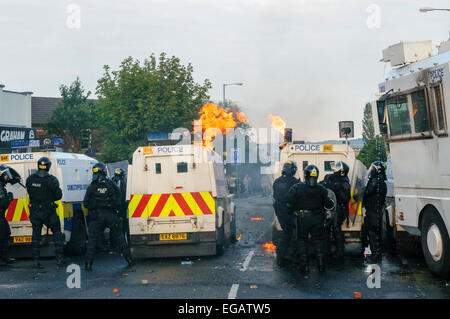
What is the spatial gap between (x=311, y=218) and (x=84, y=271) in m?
4.26

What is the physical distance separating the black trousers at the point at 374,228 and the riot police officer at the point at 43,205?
5.96m

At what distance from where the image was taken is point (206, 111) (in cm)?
2731

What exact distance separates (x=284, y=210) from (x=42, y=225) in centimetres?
483

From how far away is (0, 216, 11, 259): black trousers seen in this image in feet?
39.3

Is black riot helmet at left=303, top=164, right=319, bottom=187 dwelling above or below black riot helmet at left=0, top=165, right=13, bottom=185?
below

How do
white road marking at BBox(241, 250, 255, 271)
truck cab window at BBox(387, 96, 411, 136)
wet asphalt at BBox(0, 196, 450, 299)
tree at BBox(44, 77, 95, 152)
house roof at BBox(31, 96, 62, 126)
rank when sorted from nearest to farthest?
wet asphalt at BBox(0, 196, 450, 299)
truck cab window at BBox(387, 96, 411, 136)
white road marking at BBox(241, 250, 255, 271)
tree at BBox(44, 77, 95, 152)
house roof at BBox(31, 96, 62, 126)

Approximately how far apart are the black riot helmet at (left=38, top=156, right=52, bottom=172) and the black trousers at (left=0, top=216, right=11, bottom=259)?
1.19 metres

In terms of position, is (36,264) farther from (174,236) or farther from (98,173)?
(174,236)

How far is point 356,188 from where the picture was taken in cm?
1245

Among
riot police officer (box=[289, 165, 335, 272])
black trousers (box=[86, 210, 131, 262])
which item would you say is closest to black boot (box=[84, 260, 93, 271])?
black trousers (box=[86, 210, 131, 262])

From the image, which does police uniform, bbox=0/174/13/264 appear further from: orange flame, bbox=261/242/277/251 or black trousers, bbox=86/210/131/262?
orange flame, bbox=261/242/277/251
